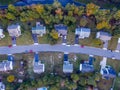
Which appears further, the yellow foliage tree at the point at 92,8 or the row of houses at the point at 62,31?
the row of houses at the point at 62,31

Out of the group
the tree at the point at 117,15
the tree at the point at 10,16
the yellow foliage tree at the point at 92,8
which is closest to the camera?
the tree at the point at 10,16

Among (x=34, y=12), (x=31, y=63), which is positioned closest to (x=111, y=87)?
(x=31, y=63)

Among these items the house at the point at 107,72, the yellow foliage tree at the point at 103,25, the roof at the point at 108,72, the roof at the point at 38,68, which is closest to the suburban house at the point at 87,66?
the house at the point at 107,72

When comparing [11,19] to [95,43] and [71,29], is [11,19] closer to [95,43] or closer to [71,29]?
→ [71,29]

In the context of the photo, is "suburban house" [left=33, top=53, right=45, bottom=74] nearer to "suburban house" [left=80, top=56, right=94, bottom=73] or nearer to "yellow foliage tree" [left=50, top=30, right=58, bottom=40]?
"yellow foliage tree" [left=50, top=30, right=58, bottom=40]

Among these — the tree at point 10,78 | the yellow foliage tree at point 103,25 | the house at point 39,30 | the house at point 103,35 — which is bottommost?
the tree at point 10,78

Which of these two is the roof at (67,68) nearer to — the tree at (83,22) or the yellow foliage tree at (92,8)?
the tree at (83,22)
